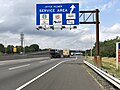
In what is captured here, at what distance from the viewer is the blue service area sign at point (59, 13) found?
43.2 meters

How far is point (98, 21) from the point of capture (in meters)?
42.1

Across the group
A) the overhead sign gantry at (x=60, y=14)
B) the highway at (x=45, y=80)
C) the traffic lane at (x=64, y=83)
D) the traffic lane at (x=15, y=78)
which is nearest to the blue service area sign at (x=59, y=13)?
the overhead sign gantry at (x=60, y=14)

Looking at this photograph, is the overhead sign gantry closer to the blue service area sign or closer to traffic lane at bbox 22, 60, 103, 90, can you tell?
the blue service area sign

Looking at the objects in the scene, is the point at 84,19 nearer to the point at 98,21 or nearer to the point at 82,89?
the point at 98,21

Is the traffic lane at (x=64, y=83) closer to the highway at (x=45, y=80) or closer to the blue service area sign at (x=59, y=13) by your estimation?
the highway at (x=45, y=80)

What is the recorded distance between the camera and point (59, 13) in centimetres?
4328

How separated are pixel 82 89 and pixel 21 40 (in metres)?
124

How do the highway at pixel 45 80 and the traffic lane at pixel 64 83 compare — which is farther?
the highway at pixel 45 80

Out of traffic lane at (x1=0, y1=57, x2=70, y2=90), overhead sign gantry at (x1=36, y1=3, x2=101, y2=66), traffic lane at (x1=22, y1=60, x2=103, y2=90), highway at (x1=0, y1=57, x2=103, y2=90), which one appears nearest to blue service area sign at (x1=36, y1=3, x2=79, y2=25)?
overhead sign gantry at (x1=36, y1=3, x2=101, y2=66)

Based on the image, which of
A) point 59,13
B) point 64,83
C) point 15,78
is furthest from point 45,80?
point 59,13

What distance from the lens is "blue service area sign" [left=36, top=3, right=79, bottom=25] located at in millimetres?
43188

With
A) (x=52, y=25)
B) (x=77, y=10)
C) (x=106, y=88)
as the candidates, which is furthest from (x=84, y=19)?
(x=106, y=88)

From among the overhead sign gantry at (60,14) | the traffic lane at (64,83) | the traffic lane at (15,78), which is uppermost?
the overhead sign gantry at (60,14)

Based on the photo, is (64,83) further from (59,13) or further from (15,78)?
(59,13)
